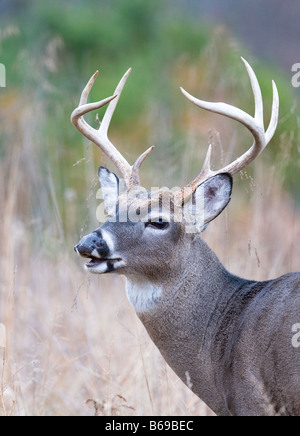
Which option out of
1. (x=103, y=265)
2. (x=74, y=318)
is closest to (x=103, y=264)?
(x=103, y=265)

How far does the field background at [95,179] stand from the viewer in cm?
564

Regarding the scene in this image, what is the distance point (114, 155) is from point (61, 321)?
1912 millimetres

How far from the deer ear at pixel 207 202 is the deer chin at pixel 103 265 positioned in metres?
0.53

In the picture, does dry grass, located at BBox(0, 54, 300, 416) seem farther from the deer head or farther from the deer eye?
the deer eye

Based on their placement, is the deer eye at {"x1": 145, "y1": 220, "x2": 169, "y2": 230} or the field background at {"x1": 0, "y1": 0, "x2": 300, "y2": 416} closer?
the deer eye at {"x1": 145, "y1": 220, "x2": 169, "y2": 230}

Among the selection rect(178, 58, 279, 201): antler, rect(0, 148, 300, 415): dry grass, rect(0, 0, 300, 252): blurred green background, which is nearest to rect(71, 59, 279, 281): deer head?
rect(178, 58, 279, 201): antler

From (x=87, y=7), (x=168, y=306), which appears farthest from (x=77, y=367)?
(x=87, y=7)

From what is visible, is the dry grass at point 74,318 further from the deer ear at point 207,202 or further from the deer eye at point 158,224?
the deer eye at point 158,224

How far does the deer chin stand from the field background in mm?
509

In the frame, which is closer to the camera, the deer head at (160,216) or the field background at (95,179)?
the deer head at (160,216)

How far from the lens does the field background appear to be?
5645 mm

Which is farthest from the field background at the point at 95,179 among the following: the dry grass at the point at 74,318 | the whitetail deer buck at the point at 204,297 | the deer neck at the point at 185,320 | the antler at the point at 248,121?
the deer neck at the point at 185,320

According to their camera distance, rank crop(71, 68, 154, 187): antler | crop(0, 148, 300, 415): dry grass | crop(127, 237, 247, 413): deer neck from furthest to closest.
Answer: crop(0, 148, 300, 415): dry grass < crop(71, 68, 154, 187): antler < crop(127, 237, 247, 413): deer neck

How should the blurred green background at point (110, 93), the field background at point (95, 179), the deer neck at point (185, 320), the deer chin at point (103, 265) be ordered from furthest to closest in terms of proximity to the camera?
the blurred green background at point (110, 93) < the field background at point (95, 179) < the deer neck at point (185, 320) < the deer chin at point (103, 265)
